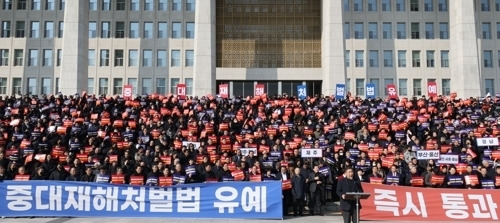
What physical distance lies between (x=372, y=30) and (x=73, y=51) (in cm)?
3228

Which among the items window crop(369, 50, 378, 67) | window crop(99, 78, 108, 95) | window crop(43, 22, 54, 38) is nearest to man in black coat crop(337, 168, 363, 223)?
window crop(369, 50, 378, 67)

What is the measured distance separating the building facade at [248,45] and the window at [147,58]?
4.5 inches

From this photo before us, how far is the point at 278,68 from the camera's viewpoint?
53.8m

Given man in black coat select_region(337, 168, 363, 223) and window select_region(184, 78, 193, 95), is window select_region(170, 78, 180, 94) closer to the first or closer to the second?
window select_region(184, 78, 193, 95)

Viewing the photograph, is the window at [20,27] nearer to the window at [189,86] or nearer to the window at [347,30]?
the window at [189,86]

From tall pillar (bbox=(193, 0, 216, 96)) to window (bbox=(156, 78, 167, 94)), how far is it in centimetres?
981

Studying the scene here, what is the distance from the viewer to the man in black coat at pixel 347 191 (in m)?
12.7

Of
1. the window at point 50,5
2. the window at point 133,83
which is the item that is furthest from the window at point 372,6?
the window at point 50,5

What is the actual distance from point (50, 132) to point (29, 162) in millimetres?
3926

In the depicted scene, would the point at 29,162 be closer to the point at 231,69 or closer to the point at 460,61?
→ the point at 231,69

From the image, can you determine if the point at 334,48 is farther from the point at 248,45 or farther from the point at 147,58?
the point at 147,58

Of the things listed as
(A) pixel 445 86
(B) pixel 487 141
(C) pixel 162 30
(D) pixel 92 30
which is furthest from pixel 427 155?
(D) pixel 92 30

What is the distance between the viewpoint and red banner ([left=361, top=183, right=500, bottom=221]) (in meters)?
14.5

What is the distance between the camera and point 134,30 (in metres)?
55.4
